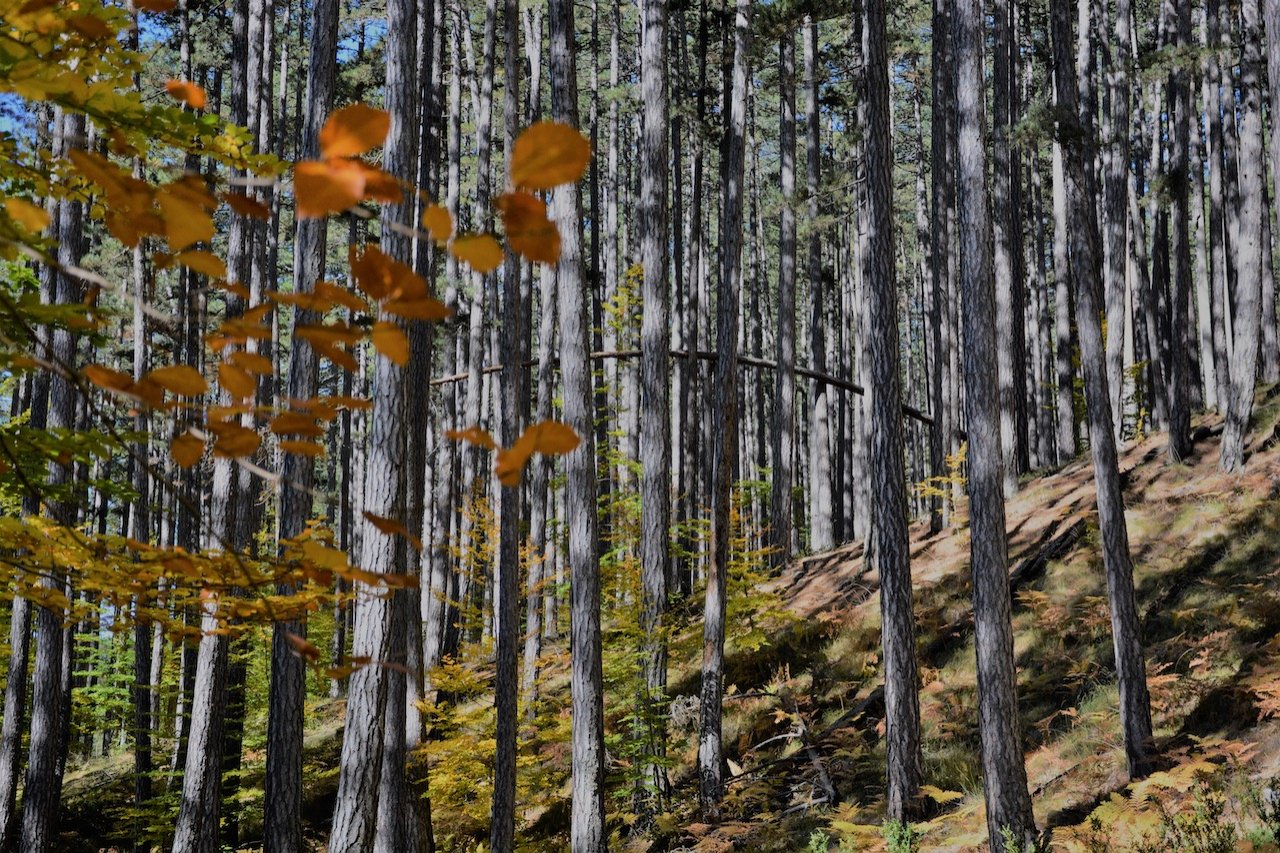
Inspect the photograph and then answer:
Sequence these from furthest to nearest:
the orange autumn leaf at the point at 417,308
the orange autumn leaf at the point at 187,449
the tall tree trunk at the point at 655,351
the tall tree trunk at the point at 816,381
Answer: the tall tree trunk at the point at 816,381 → the tall tree trunk at the point at 655,351 → the orange autumn leaf at the point at 187,449 → the orange autumn leaf at the point at 417,308

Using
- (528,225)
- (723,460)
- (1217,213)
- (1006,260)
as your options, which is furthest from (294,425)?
(1217,213)

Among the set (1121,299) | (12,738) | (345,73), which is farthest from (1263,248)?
(12,738)

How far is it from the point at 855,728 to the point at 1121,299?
915cm

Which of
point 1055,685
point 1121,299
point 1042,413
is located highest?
point 1121,299

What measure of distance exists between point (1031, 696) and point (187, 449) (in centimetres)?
1094

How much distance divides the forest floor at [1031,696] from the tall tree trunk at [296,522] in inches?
102

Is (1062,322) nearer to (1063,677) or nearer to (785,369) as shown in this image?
(785,369)

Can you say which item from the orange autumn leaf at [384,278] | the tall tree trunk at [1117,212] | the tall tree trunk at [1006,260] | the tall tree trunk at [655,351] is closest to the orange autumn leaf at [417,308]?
the orange autumn leaf at [384,278]

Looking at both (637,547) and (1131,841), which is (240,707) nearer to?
(637,547)

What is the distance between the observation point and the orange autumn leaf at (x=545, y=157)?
3.38ft

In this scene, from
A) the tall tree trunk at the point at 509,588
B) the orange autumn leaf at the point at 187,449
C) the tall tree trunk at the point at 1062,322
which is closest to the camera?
the orange autumn leaf at the point at 187,449

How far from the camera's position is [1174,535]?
494 inches

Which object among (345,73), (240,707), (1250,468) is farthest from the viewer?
(345,73)

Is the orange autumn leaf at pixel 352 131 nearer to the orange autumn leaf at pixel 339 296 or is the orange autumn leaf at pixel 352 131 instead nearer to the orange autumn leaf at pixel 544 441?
the orange autumn leaf at pixel 339 296
